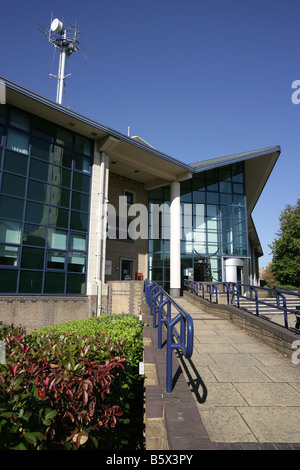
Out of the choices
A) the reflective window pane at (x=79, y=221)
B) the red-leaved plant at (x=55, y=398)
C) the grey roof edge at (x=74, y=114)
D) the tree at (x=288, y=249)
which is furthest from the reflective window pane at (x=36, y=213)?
the tree at (x=288, y=249)

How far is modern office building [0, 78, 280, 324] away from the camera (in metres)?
13.4

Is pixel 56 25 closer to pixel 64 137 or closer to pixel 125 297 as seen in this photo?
pixel 64 137

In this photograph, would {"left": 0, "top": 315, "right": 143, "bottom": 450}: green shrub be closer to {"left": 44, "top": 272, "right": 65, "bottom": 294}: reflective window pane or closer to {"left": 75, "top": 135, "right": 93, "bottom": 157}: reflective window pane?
{"left": 44, "top": 272, "right": 65, "bottom": 294}: reflective window pane

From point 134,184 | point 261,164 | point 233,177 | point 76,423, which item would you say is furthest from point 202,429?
point 261,164

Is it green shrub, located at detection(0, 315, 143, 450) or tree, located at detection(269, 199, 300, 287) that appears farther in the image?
tree, located at detection(269, 199, 300, 287)

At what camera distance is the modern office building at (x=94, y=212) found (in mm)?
13430

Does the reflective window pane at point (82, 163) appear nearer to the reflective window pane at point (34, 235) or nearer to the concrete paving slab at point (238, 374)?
the reflective window pane at point (34, 235)

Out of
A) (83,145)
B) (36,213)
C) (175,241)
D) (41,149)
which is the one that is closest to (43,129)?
(41,149)

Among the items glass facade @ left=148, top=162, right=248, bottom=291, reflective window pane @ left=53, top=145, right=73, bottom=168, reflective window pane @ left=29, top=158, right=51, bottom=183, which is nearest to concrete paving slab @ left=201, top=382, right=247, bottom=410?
reflective window pane @ left=29, top=158, right=51, bottom=183

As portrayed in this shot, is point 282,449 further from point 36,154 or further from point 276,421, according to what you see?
point 36,154

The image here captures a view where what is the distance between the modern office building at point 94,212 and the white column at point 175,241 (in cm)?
7

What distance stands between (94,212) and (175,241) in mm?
6939

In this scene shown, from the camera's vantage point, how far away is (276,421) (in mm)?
3443

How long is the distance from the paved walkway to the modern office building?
9.48 metres
